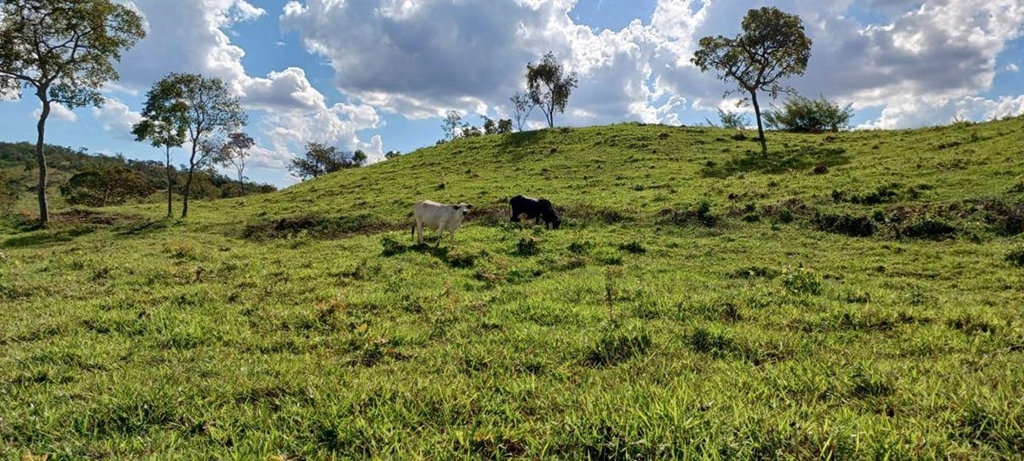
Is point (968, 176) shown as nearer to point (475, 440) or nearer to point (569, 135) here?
point (475, 440)

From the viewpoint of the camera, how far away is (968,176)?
19.1 metres

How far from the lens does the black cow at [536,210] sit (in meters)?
20.3

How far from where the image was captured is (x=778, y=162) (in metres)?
30.8

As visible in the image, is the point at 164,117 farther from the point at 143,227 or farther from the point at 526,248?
the point at 526,248

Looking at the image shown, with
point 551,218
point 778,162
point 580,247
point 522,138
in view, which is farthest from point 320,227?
point 522,138

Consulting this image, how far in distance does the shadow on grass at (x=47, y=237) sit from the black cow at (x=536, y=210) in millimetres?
20178

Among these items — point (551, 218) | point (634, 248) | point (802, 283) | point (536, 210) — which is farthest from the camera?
point (536, 210)

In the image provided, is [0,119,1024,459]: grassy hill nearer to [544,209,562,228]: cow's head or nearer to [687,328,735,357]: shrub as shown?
[687,328,735,357]: shrub

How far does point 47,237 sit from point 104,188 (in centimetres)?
4165

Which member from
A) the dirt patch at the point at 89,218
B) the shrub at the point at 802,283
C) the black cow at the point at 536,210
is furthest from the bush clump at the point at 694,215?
the dirt patch at the point at 89,218

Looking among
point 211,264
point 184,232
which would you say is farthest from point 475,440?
point 184,232

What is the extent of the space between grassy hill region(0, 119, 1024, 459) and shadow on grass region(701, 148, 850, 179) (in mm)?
10190

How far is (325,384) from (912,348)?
20.9ft

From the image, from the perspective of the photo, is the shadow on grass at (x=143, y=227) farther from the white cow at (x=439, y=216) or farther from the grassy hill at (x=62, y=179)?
the white cow at (x=439, y=216)
